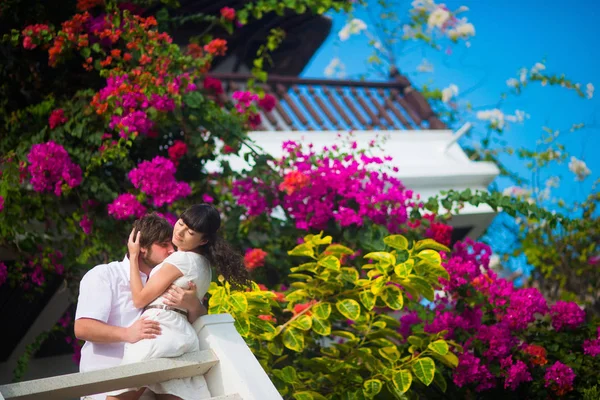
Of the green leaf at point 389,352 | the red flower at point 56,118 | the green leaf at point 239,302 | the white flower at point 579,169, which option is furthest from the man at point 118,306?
the white flower at point 579,169

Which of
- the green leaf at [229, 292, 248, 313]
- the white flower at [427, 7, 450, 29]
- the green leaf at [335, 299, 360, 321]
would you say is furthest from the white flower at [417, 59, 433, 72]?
the green leaf at [229, 292, 248, 313]

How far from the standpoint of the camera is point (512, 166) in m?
9.13

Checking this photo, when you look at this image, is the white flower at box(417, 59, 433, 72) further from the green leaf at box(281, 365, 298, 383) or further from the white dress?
the white dress

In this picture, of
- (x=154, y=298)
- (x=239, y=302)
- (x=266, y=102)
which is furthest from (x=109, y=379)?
(x=266, y=102)

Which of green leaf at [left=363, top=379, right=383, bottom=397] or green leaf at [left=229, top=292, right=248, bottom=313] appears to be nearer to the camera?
green leaf at [left=229, top=292, right=248, bottom=313]

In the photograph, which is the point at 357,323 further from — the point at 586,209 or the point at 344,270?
the point at 586,209

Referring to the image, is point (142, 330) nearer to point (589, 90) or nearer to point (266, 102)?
point (266, 102)

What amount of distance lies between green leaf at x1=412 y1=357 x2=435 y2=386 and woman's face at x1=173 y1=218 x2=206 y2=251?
4.11 feet

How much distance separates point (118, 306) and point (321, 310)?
1082mm

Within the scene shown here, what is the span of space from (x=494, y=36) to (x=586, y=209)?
2934 mm

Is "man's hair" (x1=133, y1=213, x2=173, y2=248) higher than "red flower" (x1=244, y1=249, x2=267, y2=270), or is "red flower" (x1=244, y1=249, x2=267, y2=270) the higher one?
"man's hair" (x1=133, y1=213, x2=173, y2=248)

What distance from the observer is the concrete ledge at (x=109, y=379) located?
7.19 ft

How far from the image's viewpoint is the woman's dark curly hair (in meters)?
2.58

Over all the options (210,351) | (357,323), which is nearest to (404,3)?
(357,323)
